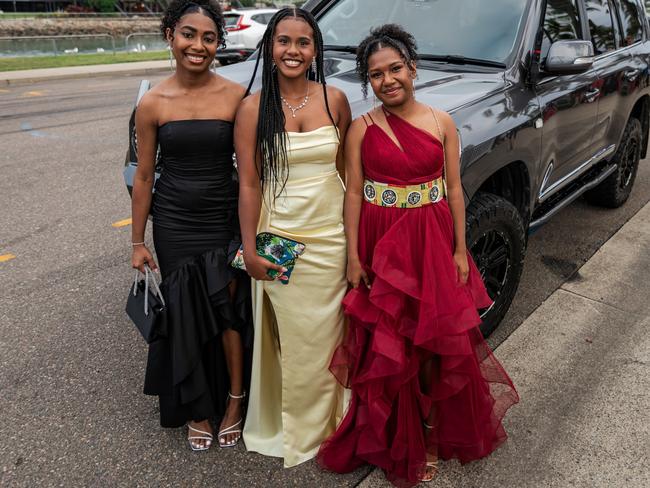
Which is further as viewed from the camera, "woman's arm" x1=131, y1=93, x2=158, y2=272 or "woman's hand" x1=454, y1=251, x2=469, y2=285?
"woman's hand" x1=454, y1=251, x2=469, y2=285

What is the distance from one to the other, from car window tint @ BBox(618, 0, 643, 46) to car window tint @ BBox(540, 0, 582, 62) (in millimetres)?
1066

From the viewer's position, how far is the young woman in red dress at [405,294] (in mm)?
2166

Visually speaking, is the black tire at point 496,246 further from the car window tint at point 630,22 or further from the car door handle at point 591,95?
the car window tint at point 630,22

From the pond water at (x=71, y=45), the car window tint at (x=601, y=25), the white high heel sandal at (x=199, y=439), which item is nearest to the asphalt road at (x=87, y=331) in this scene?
the white high heel sandal at (x=199, y=439)

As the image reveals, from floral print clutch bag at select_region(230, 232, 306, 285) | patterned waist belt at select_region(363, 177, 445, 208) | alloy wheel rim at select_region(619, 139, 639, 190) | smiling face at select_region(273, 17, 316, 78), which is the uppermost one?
smiling face at select_region(273, 17, 316, 78)

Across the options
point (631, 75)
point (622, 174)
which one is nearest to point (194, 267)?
point (631, 75)

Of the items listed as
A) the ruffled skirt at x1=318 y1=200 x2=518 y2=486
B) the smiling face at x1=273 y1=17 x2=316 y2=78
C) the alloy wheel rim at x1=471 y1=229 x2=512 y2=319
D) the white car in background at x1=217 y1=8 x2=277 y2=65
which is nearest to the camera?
the smiling face at x1=273 y1=17 x2=316 y2=78

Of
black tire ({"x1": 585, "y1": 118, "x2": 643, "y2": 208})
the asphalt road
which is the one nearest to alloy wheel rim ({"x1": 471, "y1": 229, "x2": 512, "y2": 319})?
the asphalt road

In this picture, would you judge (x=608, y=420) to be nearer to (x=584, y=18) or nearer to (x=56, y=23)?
(x=584, y=18)

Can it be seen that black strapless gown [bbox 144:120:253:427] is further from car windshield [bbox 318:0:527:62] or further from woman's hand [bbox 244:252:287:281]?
car windshield [bbox 318:0:527:62]

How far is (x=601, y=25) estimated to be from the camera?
4.30 meters

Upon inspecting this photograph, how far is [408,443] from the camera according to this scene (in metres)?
2.27

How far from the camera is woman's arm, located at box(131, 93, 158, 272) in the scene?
221cm

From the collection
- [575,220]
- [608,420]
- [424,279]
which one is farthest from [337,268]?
[575,220]
